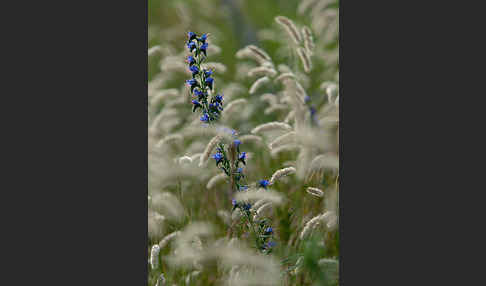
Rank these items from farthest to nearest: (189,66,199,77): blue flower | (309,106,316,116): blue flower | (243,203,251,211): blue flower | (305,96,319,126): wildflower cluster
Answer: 1. (309,106,316,116): blue flower
2. (305,96,319,126): wildflower cluster
3. (243,203,251,211): blue flower
4. (189,66,199,77): blue flower

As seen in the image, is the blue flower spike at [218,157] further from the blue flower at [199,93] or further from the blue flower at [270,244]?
the blue flower at [270,244]

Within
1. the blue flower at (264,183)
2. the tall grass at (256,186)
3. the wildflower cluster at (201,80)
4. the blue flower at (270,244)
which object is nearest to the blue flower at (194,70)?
the wildflower cluster at (201,80)

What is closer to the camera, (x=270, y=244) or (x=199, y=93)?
(x=199, y=93)

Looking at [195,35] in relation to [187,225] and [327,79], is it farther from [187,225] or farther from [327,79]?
[327,79]

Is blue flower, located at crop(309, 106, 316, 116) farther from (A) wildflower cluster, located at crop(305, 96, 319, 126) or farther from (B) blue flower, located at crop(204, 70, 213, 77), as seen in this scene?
(B) blue flower, located at crop(204, 70, 213, 77)

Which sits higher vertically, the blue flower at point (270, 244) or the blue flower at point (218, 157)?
the blue flower at point (218, 157)

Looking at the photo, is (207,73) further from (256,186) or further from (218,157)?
(256,186)

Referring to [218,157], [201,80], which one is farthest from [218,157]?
[201,80]

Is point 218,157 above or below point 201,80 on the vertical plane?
below

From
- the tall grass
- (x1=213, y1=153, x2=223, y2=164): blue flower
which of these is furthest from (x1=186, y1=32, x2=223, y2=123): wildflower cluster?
(x1=213, y1=153, x2=223, y2=164): blue flower
